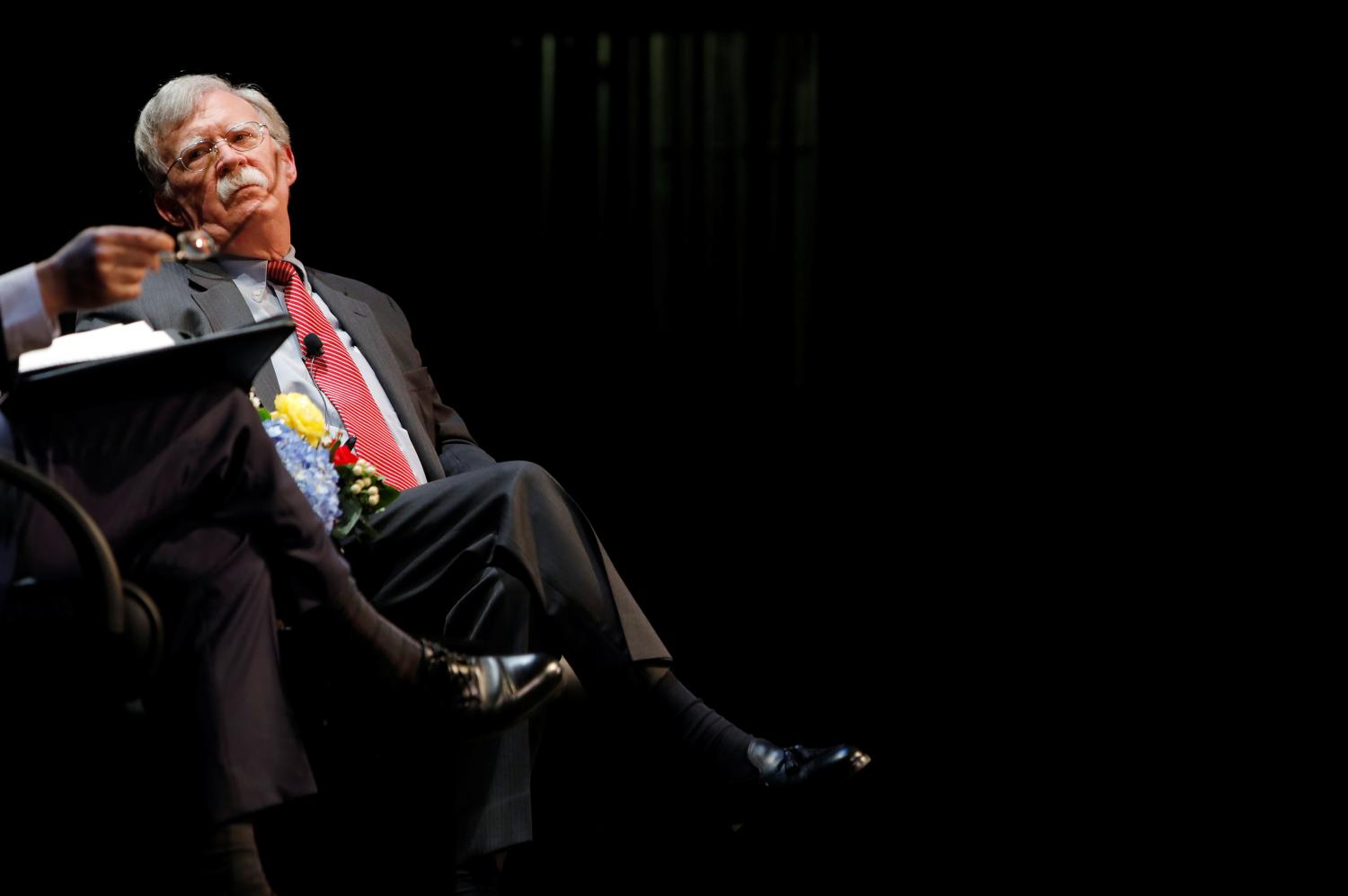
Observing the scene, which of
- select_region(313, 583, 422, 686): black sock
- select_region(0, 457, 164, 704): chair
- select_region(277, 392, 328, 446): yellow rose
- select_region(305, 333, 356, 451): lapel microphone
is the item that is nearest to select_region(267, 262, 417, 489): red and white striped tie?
select_region(305, 333, 356, 451): lapel microphone

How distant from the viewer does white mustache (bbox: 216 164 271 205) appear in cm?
254

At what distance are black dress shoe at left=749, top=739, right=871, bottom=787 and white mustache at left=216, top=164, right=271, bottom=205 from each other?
1.44 metres

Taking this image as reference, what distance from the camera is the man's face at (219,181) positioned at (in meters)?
2.54

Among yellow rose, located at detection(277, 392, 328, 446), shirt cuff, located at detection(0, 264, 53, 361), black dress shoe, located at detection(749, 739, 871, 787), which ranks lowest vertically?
black dress shoe, located at detection(749, 739, 871, 787)

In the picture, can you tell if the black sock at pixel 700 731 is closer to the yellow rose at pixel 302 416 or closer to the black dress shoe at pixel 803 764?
the black dress shoe at pixel 803 764

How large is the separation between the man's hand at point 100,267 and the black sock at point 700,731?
3.17ft

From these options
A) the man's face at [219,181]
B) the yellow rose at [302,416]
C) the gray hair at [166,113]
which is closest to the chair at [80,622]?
the yellow rose at [302,416]

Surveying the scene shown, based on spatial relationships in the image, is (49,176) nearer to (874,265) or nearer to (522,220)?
(522,220)

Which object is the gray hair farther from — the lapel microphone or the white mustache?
the lapel microphone

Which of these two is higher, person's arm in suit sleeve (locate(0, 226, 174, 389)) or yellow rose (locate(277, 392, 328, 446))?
person's arm in suit sleeve (locate(0, 226, 174, 389))

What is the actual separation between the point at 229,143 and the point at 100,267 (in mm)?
1011

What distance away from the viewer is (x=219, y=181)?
8.39 ft

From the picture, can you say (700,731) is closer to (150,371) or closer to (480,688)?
(480,688)

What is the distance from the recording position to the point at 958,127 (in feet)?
11.6
